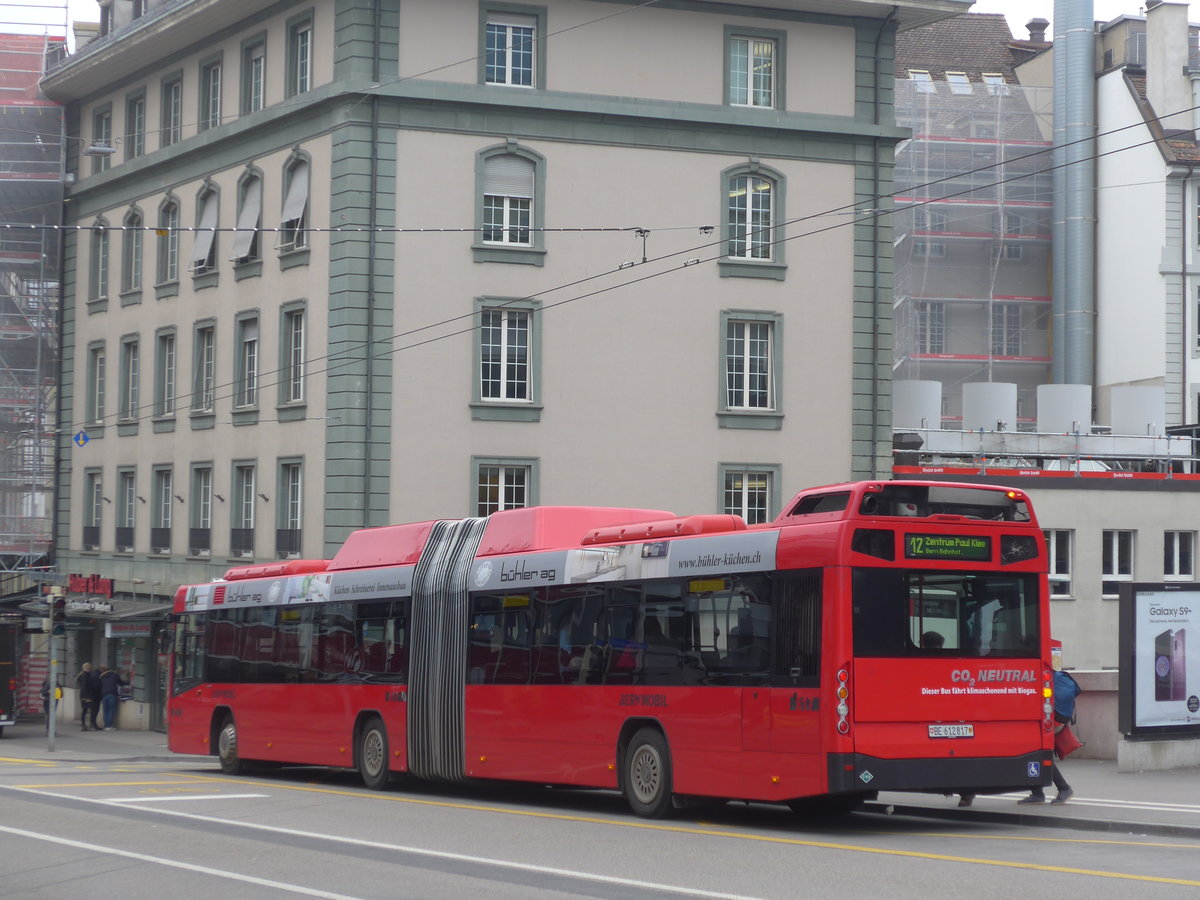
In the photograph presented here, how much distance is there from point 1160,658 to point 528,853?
9936mm

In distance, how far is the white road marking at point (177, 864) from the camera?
1149 centimetres

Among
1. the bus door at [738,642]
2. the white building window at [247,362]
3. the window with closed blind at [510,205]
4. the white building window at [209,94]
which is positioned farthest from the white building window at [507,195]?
the bus door at [738,642]

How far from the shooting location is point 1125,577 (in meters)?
43.3

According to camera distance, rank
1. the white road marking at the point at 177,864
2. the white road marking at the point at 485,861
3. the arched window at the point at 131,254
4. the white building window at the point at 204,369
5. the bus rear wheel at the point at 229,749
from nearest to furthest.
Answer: the white road marking at the point at 485,861 → the white road marking at the point at 177,864 → the bus rear wheel at the point at 229,749 → the white building window at the point at 204,369 → the arched window at the point at 131,254

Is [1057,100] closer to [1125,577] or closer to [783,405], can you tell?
[1125,577]

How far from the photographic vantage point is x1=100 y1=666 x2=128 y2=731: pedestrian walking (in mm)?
42594

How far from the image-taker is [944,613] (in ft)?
51.8

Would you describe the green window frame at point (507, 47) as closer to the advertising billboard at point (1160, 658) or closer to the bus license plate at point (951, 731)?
the advertising billboard at point (1160, 658)

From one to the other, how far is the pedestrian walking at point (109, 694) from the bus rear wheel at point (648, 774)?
2752 cm

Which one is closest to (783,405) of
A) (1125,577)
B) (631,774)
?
(1125,577)

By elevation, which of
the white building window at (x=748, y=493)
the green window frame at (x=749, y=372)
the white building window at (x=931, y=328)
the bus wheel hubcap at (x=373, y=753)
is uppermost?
the white building window at (x=931, y=328)

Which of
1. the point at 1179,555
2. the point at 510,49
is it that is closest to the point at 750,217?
the point at 510,49

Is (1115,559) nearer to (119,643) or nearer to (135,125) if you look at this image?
(119,643)

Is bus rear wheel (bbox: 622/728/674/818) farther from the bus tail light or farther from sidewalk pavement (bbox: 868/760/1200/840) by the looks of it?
the bus tail light
